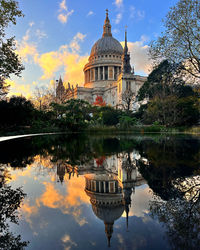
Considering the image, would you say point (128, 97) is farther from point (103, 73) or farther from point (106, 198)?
point (103, 73)

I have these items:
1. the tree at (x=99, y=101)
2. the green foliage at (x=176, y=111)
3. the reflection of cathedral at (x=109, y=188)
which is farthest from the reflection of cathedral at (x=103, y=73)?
the reflection of cathedral at (x=109, y=188)

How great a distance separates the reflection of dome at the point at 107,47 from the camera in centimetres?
7731

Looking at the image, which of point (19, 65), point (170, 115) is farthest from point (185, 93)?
point (19, 65)

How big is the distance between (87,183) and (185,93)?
36.0 m

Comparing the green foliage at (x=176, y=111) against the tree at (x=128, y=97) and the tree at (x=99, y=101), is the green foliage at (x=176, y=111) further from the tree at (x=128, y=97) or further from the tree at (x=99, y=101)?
the tree at (x=99, y=101)

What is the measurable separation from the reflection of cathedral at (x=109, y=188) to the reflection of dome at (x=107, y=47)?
255 feet

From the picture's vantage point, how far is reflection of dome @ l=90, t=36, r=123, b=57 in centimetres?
7731

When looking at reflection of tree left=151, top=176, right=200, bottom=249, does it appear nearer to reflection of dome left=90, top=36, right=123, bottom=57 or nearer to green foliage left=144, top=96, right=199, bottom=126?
green foliage left=144, top=96, right=199, bottom=126

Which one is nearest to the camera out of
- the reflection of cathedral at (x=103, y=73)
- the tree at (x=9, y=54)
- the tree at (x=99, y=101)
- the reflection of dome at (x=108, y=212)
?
the reflection of dome at (x=108, y=212)

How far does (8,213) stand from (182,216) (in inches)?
66.3

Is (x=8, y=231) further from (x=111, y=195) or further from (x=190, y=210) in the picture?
(x=190, y=210)

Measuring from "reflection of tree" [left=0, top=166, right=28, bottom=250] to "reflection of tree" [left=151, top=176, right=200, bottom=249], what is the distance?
44.3 inches

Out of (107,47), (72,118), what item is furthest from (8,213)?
(107,47)

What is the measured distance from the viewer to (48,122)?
26.5m
